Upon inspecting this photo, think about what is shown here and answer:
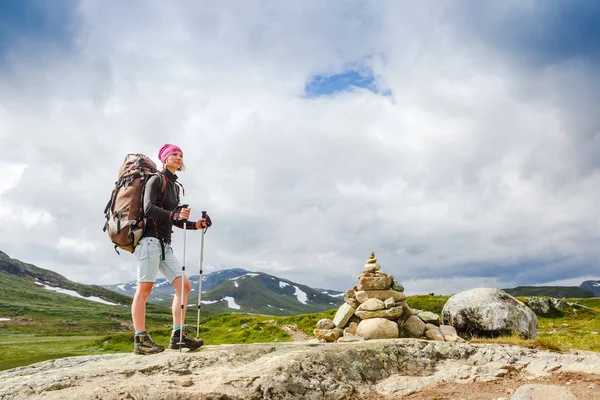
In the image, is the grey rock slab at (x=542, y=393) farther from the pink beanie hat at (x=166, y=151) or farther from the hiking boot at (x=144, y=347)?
the pink beanie hat at (x=166, y=151)

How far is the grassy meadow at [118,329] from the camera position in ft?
114

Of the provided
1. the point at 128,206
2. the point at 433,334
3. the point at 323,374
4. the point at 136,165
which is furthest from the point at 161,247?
the point at 433,334

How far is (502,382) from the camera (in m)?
9.87

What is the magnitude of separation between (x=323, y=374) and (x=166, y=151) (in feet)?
21.9

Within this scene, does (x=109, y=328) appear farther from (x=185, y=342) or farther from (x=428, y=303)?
(x=185, y=342)

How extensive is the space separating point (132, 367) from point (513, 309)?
1608cm

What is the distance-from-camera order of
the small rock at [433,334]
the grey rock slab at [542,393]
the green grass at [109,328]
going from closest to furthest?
the grey rock slab at [542,393] → the small rock at [433,334] → the green grass at [109,328]

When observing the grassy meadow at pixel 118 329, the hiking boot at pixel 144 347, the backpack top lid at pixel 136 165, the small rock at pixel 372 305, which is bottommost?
the grassy meadow at pixel 118 329

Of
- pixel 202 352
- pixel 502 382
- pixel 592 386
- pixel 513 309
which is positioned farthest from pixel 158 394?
pixel 513 309

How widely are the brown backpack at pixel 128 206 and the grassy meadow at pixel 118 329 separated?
41.1 ft

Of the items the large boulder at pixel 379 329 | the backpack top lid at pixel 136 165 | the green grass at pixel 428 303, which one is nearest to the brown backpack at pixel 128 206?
the backpack top lid at pixel 136 165

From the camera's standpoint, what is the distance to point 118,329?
111562mm

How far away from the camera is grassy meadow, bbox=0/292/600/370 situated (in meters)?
A: 34.9

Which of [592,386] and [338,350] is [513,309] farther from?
[338,350]
